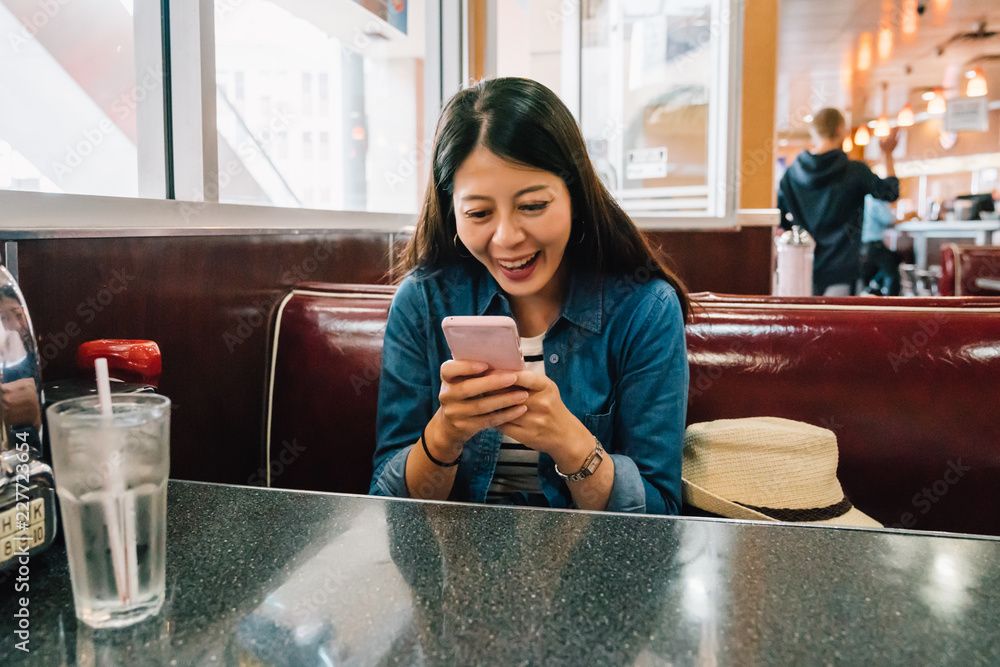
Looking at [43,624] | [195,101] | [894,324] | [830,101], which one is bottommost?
[43,624]

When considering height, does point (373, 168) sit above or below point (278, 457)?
above

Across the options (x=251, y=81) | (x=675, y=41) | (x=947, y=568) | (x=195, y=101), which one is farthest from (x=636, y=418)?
(x=675, y=41)

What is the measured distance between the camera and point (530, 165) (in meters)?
1.16

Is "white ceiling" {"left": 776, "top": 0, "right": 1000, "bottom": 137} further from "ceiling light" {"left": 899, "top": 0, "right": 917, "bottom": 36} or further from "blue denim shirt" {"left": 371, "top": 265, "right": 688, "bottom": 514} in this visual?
"blue denim shirt" {"left": 371, "top": 265, "right": 688, "bottom": 514}

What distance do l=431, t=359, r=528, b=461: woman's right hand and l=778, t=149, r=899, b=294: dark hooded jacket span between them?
3.90m

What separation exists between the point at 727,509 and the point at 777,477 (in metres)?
0.09

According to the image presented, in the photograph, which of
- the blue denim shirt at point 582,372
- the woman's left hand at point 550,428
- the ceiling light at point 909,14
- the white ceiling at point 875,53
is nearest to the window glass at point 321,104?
the blue denim shirt at point 582,372

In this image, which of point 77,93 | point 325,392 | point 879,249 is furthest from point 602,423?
point 879,249

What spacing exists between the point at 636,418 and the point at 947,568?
58 cm

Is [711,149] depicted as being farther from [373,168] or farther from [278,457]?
[278,457]

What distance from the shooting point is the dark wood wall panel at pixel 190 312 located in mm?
1091

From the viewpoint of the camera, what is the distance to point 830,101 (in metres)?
12.3

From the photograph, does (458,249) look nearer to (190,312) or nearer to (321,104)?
(190,312)

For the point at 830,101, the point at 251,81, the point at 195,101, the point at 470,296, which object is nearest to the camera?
the point at 470,296
